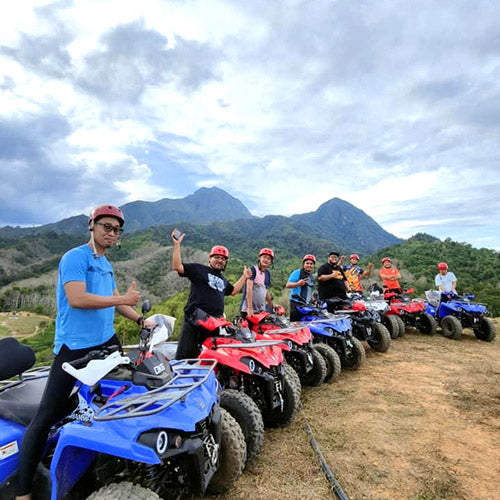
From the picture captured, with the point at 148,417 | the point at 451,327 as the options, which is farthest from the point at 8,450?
the point at 451,327

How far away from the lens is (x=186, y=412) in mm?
2281

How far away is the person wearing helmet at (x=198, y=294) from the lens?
4.32m

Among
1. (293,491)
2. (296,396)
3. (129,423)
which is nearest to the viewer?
(129,423)

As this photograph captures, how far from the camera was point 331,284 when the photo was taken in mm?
7934

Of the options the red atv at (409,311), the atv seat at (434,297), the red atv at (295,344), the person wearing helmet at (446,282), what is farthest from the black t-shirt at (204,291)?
the person wearing helmet at (446,282)

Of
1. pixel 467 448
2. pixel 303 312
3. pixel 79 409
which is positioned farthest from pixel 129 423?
pixel 303 312

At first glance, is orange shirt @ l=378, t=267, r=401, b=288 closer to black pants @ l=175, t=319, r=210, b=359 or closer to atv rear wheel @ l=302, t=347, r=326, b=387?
atv rear wheel @ l=302, t=347, r=326, b=387

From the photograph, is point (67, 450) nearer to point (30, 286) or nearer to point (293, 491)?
point (293, 491)

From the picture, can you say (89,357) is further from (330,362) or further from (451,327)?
(451,327)

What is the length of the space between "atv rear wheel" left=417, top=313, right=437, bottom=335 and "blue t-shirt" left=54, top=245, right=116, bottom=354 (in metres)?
10.2

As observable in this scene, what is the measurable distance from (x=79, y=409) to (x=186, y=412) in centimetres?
74

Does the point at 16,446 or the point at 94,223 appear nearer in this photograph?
the point at 16,446

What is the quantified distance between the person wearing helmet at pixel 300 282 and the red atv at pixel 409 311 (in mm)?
4406

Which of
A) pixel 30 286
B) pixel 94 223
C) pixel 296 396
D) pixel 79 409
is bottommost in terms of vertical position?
pixel 30 286
